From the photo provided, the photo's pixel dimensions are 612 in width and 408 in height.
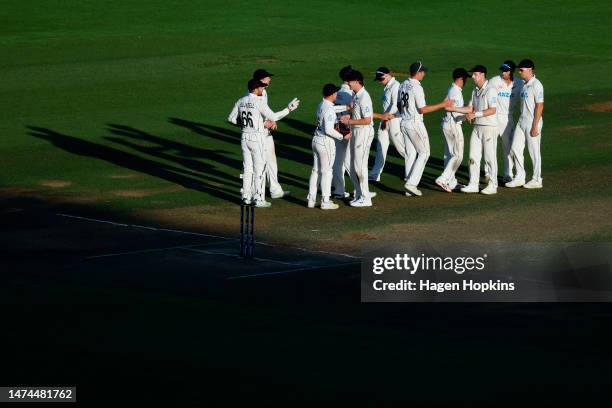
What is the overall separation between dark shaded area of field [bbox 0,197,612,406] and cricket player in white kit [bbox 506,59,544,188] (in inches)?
240

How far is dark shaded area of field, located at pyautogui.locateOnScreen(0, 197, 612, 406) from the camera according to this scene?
12.4 m

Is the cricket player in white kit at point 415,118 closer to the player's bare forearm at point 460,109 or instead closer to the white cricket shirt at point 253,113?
the player's bare forearm at point 460,109

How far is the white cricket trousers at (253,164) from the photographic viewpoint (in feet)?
72.4

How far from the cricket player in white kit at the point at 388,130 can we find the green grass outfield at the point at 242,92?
49 cm

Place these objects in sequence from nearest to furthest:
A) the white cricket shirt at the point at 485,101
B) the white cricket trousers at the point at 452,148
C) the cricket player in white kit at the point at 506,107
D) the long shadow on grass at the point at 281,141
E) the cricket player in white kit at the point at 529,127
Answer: the white cricket shirt at the point at 485,101, the cricket player in white kit at the point at 529,127, the white cricket trousers at the point at 452,148, the cricket player in white kit at the point at 506,107, the long shadow on grass at the point at 281,141

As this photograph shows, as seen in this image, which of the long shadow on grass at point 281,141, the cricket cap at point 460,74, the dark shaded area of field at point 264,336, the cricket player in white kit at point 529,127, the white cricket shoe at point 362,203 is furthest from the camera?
the long shadow on grass at point 281,141

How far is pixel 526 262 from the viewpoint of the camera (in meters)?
18.2

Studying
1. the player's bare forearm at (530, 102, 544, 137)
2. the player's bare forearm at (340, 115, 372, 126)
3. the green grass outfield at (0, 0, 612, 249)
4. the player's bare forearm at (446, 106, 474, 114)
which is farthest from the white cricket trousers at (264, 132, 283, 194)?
the player's bare forearm at (530, 102, 544, 137)

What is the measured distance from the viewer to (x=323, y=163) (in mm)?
21922

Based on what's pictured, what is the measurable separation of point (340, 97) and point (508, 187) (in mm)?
3539

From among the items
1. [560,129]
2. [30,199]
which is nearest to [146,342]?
[30,199]

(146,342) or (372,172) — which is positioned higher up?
(372,172)

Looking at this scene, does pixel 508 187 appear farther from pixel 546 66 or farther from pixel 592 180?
pixel 546 66

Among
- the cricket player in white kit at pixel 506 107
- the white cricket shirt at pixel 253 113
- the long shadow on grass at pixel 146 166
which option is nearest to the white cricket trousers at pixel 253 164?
the white cricket shirt at pixel 253 113
